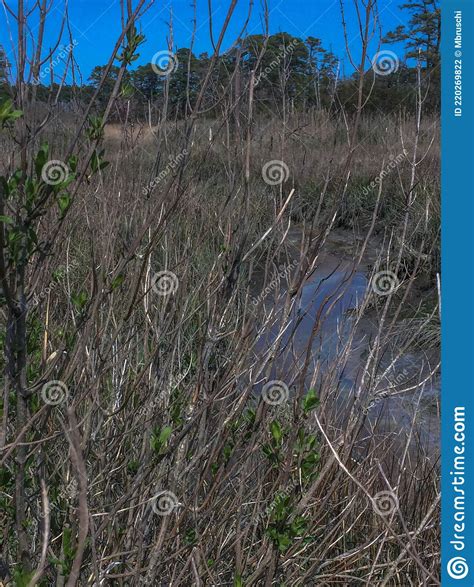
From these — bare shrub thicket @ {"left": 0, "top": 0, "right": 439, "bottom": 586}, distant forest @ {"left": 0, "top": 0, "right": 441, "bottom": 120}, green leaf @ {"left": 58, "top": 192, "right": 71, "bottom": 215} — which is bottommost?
bare shrub thicket @ {"left": 0, "top": 0, "right": 439, "bottom": 586}

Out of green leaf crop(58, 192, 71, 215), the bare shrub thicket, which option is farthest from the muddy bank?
green leaf crop(58, 192, 71, 215)

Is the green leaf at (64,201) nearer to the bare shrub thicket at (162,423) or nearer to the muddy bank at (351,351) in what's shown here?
the bare shrub thicket at (162,423)

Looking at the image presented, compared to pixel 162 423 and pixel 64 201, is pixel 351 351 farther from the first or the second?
pixel 64 201

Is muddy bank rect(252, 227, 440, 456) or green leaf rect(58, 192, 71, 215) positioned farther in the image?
muddy bank rect(252, 227, 440, 456)

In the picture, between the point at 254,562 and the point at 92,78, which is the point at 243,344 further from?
the point at 92,78

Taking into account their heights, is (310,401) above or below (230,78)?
below

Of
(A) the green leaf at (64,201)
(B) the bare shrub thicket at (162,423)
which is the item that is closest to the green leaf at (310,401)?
(B) the bare shrub thicket at (162,423)

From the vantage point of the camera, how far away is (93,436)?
6.18 feet

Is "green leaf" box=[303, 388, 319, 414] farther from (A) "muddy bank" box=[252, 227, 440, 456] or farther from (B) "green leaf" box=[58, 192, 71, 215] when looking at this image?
(B) "green leaf" box=[58, 192, 71, 215]

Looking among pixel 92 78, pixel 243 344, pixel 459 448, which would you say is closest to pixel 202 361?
pixel 243 344

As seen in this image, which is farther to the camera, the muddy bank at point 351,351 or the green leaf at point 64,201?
the muddy bank at point 351,351

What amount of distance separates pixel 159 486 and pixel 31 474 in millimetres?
466

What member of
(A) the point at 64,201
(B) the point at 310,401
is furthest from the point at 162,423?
(A) the point at 64,201

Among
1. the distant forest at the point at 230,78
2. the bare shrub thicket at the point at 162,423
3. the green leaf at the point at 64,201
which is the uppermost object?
the distant forest at the point at 230,78
